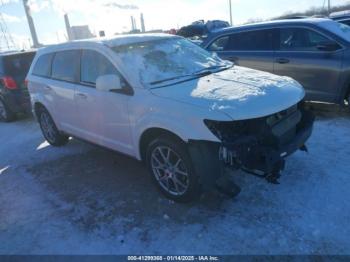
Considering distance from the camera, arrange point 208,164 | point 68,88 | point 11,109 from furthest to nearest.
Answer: point 11,109, point 68,88, point 208,164

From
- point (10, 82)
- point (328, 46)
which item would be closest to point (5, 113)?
point (10, 82)

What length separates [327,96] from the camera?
6.12 m

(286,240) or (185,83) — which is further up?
(185,83)

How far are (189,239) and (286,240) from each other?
0.88m

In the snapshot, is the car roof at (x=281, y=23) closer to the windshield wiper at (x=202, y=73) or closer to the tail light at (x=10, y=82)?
the windshield wiper at (x=202, y=73)

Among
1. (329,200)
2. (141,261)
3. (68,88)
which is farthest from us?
(68,88)

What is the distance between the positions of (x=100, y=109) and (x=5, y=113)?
527 cm

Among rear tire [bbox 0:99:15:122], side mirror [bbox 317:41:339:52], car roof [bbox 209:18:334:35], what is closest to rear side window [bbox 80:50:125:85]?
car roof [bbox 209:18:334:35]

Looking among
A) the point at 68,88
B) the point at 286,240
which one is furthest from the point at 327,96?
the point at 68,88

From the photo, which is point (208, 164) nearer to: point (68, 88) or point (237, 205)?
point (237, 205)

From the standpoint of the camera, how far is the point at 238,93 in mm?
3566

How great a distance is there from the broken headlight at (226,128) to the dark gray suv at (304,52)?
131 inches

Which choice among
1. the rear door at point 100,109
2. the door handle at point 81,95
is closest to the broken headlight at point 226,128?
the rear door at point 100,109

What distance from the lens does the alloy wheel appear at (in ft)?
12.3
